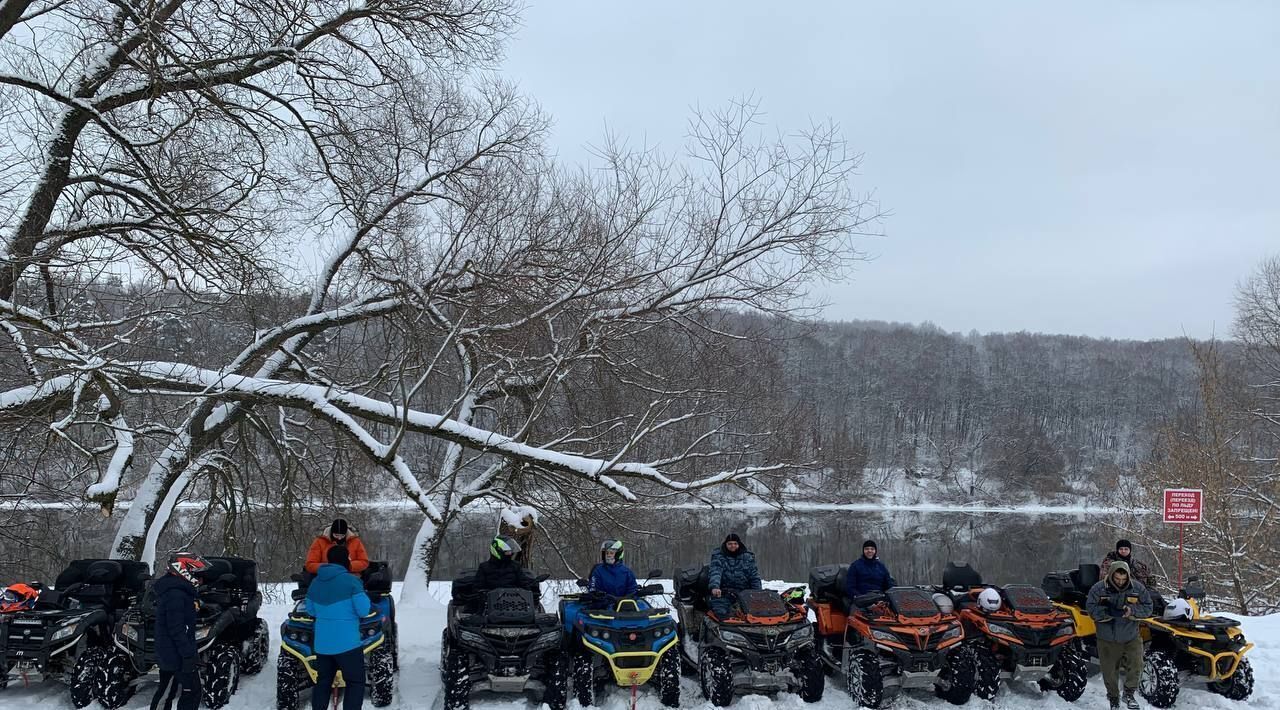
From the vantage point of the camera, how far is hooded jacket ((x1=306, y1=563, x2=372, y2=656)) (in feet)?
20.9

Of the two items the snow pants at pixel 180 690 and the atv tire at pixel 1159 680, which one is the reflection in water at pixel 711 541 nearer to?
the atv tire at pixel 1159 680

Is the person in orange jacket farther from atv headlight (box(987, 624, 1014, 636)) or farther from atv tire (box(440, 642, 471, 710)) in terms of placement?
atv headlight (box(987, 624, 1014, 636))

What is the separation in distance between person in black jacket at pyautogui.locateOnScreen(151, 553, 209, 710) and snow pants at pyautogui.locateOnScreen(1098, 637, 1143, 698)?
7097 mm

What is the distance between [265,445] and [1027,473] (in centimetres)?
5483

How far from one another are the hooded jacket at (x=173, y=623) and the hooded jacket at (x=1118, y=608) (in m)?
7.05

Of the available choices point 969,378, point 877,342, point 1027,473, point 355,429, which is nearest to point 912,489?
point 1027,473

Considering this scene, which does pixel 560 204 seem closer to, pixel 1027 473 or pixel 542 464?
pixel 542 464

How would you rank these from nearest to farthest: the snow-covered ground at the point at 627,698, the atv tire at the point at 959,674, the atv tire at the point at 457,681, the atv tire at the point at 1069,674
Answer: the atv tire at the point at 457,681, the snow-covered ground at the point at 627,698, the atv tire at the point at 959,674, the atv tire at the point at 1069,674

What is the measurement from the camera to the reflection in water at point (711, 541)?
12461 mm

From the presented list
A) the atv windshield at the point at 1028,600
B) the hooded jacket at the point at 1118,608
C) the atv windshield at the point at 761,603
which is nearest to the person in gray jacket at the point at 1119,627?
the hooded jacket at the point at 1118,608

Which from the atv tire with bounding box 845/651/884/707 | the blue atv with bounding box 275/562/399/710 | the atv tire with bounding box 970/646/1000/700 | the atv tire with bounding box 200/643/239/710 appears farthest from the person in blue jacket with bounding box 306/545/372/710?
the atv tire with bounding box 970/646/1000/700

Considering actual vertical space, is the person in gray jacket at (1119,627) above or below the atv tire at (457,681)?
above

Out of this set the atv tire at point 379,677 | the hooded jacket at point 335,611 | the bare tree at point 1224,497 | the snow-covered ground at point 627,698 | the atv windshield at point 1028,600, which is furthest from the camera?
the bare tree at point 1224,497

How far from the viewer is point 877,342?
220ft
